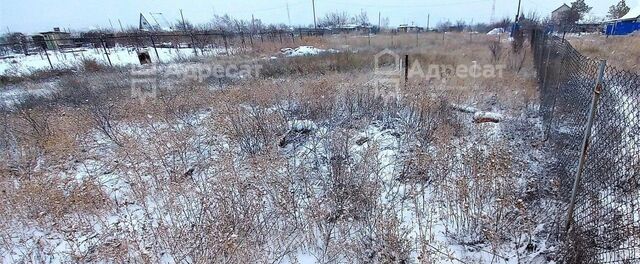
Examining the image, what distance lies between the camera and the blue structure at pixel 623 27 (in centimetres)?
2484

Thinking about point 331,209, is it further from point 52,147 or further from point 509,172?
point 52,147

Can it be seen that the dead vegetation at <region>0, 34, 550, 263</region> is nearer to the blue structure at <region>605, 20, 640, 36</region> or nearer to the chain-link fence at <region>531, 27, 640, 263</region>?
the chain-link fence at <region>531, 27, 640, 263</region>

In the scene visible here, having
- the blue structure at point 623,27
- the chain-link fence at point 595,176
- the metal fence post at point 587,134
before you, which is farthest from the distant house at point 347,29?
the metal fence post at point 587,134

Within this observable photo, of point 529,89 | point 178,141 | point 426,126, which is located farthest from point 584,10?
point 178,141

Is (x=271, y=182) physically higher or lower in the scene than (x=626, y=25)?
lower

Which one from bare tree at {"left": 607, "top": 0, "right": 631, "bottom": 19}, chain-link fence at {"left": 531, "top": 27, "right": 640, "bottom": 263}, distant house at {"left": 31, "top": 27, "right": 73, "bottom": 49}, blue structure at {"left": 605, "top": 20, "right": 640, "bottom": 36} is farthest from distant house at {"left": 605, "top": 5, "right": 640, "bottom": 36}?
distant house at {"left": 31, "top": 27, "right": 73, "bottom": 49}

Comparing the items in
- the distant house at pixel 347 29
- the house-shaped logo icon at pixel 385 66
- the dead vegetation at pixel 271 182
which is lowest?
the dead vegetation at pixel 271 182

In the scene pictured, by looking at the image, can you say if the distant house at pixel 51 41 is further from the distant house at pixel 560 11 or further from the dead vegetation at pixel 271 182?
the distant house at pixel 560 11

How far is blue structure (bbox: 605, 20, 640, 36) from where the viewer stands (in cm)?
2484

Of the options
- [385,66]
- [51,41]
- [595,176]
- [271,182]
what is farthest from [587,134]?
[51,41]

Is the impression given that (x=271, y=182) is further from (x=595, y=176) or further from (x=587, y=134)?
(x=595, y=176)

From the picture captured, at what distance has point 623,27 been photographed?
85.4ft

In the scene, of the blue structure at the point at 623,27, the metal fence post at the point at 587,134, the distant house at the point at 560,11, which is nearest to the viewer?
the metal fence post at the point at 587,134

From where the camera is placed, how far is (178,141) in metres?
4.78
